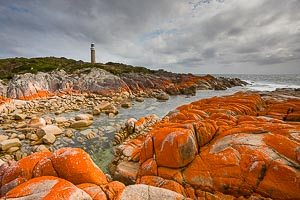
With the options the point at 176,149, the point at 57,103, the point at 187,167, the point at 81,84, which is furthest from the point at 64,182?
the point at 81,84

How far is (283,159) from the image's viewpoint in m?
4.57

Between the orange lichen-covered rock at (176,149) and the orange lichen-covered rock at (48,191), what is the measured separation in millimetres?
2805

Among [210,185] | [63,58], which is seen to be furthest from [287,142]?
[63,58]

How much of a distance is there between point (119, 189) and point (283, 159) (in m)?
4.33

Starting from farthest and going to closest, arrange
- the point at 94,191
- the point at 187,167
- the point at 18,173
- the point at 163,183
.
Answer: the point at 187,167 → the point at 163,183 → the point at 18,173 → the point at 94,191

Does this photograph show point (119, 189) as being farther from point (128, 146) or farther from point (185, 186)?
point (128, 146)

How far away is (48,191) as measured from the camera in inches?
147

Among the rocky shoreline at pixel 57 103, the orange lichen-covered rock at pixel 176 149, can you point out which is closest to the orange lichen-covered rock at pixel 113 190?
the orange lichen-covered rock at pixel 176 149

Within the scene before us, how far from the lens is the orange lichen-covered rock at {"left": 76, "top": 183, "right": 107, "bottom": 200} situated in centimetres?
402

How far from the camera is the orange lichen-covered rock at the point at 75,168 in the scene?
4695 millimetres

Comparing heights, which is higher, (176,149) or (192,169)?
(176,149)

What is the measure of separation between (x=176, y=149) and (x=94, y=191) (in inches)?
109

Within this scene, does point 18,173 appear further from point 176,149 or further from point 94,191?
point 176,149

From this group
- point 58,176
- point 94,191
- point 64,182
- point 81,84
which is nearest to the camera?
point 64,182
